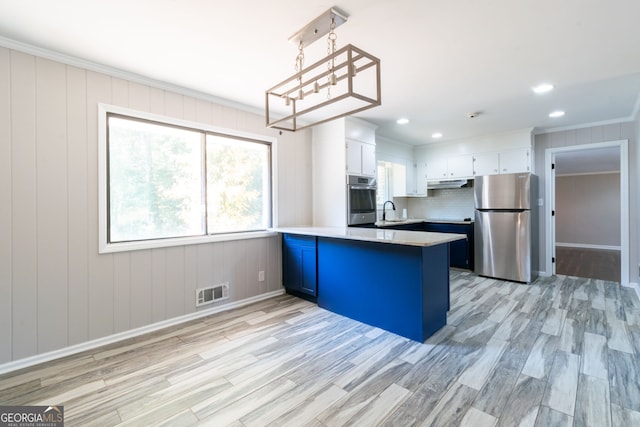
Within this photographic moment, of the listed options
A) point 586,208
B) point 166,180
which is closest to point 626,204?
point 586,208

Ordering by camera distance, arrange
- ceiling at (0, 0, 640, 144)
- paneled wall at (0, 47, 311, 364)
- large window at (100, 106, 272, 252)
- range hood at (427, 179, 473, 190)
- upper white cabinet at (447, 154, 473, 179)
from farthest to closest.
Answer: range hood at (427, 179, 473, 190), upper white cabinet at (447, 154, 473, 179), large window at (100, 106, 272, 252), paneled wall at (0, 47, 311, 364), ceiling at (0, 0, 640, 144)

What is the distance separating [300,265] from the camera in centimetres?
370

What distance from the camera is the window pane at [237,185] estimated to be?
11.1ft

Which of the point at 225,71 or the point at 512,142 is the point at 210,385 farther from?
the point at 512,142

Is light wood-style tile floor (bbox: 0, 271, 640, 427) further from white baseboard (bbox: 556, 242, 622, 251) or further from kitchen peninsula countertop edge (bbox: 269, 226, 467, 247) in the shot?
white baseboard (bbox: 556, 242, 622, 251)

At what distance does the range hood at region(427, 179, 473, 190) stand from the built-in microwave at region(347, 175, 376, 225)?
6.49 ft

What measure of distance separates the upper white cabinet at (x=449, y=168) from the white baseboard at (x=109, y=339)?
13.8ft

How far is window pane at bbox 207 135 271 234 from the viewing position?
3391 millimetres

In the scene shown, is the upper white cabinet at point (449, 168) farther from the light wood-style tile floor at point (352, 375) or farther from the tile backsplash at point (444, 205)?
the light wood-style tile floor at point (352, 375)

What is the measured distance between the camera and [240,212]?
3650 mm

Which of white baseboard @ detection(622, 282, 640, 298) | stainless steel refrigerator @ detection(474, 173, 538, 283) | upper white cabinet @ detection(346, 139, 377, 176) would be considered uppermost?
upper white cabinet @ detection(346, 139, 377, 176)

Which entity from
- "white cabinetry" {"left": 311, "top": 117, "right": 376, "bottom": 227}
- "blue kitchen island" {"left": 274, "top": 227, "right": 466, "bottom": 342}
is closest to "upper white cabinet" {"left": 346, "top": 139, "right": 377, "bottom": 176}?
"white cabinetry" {"left": 311, "top": 117, "right": 376, "bottom": 227}

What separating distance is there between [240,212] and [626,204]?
18.0 feet

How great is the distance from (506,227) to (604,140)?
1913 mm
